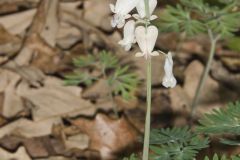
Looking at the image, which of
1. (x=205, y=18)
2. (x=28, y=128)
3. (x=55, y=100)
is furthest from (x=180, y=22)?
(x=28, y=128)

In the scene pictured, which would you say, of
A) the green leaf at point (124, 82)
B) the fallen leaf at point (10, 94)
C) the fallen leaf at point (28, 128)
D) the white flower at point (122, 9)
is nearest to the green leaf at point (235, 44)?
the green leaf at point (124, 82)

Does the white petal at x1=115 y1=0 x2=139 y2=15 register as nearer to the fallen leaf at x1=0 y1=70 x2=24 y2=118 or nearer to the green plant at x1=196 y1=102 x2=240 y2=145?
the green plant at x1=196 y1=102 x2=240 y2=145

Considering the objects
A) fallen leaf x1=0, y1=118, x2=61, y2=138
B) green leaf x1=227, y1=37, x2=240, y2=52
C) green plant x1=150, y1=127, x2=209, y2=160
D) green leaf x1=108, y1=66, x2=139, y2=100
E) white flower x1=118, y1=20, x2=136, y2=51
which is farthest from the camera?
green leaf x1=227, y1=37, x2=240, y2=52

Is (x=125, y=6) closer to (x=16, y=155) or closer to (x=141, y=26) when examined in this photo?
(x=141, y=26)

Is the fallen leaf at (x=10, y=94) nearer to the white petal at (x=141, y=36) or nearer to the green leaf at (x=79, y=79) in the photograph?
the green leaf at (x=79, y=79)

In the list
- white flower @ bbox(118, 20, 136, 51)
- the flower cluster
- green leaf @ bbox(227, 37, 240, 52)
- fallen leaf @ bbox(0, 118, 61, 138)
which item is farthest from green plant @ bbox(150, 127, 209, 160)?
green leaf @ bbox(227, 37, 240, 52)

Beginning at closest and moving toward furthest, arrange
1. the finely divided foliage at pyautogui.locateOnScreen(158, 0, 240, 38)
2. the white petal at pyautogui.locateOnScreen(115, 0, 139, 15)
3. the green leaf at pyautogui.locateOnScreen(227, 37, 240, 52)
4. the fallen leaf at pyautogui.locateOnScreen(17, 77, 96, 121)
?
the white petal at pyautogui.locateOnScreen(115, 0, 139, 15) → the finely divided foliage at pyautogui.locateOnScreen(158, 0, 240, 38) → the fallen leaf at pyautogui.locateOnScreen(17, 77, 96, 121) → the green leaf at pyautogui.locateOnScreen(227, 37, 240, 52)

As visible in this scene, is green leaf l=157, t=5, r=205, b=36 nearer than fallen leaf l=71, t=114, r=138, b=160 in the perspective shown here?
Yes

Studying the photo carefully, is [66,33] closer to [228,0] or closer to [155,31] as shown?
[228,0]

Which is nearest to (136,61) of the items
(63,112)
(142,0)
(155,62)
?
(155,62)
